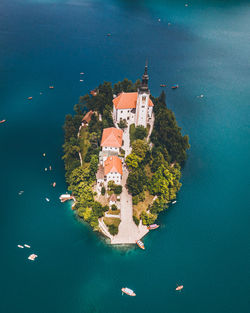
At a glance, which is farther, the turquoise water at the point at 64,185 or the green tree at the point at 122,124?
the green tree at the point at 122,124

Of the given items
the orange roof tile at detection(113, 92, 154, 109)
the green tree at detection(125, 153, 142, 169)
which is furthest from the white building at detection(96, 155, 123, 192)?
the orange roof tile at detection(113, 92, 154, 109)

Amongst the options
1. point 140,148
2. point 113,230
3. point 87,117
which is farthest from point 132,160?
point 87,117

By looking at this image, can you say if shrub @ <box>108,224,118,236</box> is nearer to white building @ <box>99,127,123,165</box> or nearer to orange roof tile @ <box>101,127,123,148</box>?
white building @ <box>99,127,123,165</box>

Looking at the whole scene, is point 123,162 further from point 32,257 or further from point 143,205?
point 32,257

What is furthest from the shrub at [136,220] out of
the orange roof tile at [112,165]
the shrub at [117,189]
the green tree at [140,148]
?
the green tree at [140,148]

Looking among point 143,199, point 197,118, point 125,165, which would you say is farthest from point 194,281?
point 197,118

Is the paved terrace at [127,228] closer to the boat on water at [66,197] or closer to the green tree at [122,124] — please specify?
the boat on water at [66,197]
